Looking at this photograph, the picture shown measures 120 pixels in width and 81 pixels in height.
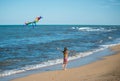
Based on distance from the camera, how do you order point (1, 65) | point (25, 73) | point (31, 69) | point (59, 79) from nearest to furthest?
point (59, 79)
point (25, 73)
point (31, 69)
point (1, 65)

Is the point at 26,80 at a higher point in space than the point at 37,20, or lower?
lower

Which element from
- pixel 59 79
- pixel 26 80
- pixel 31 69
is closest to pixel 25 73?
pixel 31 69

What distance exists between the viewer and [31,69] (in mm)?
16328

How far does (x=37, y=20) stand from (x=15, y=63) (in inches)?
237

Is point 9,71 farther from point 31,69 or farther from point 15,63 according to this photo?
→ point 15,63

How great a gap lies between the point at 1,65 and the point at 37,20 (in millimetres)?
5892

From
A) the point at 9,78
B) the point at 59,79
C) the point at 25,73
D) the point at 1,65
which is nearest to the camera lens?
the point at 59,79

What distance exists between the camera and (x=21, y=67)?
17.1 m

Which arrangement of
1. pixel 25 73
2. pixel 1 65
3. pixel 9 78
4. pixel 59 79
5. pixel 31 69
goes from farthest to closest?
pixel 1 65
pixel 31 69
pixel 25 73
pixel 9 78
pixel 59 79

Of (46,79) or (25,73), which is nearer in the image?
(46,79)

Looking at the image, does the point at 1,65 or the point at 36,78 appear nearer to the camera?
the point at 36,78

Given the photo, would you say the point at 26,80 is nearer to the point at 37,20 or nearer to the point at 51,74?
the point at 51,74

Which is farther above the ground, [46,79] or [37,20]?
[37,20]

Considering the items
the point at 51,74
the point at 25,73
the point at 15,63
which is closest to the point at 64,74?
the point at 51,74
